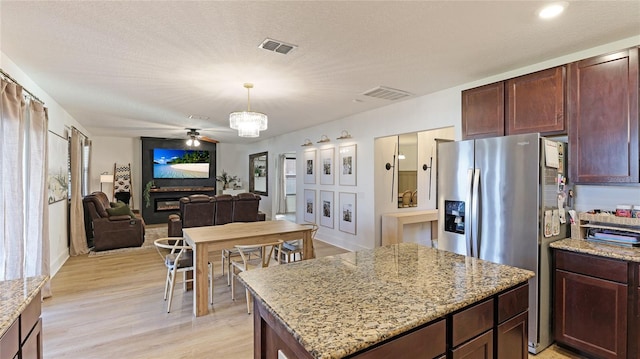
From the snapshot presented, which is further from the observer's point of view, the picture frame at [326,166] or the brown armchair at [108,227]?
the picture frame at [326,166]

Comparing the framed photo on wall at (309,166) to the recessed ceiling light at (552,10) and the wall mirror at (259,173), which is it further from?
the recessed ceiling light at (552,10)

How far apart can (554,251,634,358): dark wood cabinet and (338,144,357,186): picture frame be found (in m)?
3.46

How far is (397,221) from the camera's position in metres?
4.80

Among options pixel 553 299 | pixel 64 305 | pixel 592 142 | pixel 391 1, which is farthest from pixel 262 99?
pixel 553 299

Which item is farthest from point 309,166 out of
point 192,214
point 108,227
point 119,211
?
point 108,227

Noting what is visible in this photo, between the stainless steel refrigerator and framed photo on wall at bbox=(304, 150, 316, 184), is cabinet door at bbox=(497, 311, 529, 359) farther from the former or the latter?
framed photo on wall at bbox=(304, 150, 316, 184)

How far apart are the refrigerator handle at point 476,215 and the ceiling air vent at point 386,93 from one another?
159 centimetres

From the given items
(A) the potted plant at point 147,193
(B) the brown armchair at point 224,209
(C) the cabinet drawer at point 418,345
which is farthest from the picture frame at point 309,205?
(C) the cabinet drawer at point 418,345

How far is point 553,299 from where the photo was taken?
7.91ft

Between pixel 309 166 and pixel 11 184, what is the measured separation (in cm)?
500

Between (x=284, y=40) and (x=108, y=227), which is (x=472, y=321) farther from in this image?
(x=108, y=227)

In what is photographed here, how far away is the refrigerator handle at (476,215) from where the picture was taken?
8.78 ft

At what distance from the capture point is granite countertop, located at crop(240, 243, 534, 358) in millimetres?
1047

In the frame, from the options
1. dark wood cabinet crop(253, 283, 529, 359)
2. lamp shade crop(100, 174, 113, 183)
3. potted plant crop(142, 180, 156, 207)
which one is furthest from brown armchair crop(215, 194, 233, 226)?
dark wood cabinet crop(253, 283, 529, 359)
